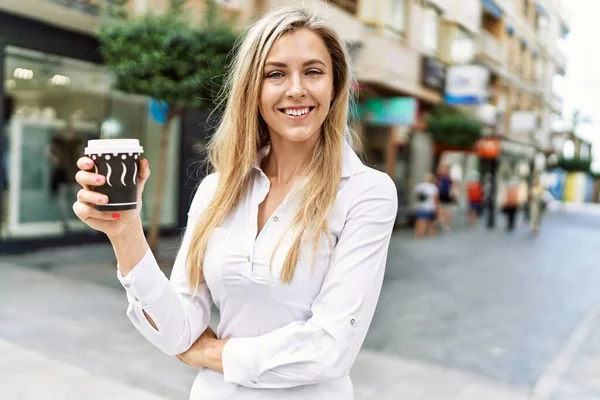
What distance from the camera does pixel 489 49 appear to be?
26.9m

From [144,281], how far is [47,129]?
9783 millimetres

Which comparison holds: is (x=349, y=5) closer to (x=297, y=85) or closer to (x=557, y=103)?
(x=297, y=85)

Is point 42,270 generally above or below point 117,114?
below

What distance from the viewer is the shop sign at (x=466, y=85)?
1841 cm

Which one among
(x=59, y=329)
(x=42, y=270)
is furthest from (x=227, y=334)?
(x=42, y=270)

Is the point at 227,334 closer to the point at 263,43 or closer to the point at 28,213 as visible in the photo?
the point at 263,43

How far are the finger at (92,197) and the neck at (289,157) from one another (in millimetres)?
584

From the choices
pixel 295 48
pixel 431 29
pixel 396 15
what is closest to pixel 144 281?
pixel 295 48

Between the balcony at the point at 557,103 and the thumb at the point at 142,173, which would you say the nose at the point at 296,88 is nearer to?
the thumb at the point at 142,173

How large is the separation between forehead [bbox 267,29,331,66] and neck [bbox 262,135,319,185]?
24 cm

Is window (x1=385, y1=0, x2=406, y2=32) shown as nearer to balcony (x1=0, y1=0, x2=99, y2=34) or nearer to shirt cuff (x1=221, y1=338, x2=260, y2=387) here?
balcony (x1=0, y1=0, x2=99, y2=34)

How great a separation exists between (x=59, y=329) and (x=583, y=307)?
6.79 meters

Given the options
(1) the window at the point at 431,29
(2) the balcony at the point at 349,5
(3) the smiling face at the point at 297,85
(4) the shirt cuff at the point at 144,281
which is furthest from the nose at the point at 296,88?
(1) the window at the point at 431,29

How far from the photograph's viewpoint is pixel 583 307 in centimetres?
817
